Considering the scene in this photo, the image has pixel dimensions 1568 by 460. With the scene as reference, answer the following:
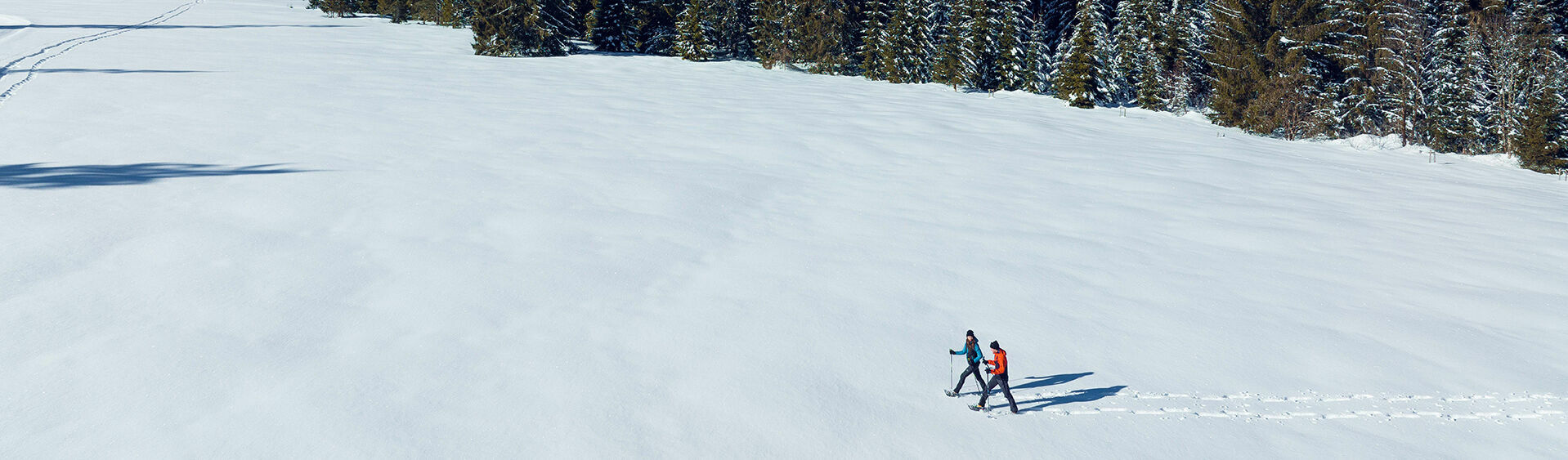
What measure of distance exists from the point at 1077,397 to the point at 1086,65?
93.6 ft

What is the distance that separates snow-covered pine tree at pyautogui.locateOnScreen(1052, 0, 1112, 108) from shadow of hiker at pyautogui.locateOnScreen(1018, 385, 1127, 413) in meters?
28.0

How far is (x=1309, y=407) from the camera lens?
27.4ft

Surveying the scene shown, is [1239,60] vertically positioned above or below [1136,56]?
below

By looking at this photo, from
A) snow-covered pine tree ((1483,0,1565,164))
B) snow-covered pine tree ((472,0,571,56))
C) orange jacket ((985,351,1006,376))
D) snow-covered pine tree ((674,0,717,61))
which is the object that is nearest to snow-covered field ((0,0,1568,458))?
orange jacket ((985,351,1006,376))

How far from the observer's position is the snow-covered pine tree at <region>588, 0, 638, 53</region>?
5012 cm

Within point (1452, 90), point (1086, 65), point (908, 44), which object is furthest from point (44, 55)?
point (1452, 90)

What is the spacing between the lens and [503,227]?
44.2 feet

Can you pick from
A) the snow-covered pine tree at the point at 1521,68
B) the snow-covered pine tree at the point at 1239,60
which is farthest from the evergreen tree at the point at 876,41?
the snow-covered pine tree at the point at 1521,68

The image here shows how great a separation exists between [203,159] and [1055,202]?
53.2ft

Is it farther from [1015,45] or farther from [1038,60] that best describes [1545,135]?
[1015,45]

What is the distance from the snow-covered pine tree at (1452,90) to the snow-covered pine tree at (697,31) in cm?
3067

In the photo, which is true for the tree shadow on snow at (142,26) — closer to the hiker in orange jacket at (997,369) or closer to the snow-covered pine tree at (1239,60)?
the snow-covered pine tree at (1239,60)

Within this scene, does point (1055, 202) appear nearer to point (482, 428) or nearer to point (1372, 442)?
point (1372, 442)

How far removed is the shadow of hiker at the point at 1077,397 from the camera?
8.20 metres
